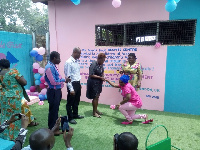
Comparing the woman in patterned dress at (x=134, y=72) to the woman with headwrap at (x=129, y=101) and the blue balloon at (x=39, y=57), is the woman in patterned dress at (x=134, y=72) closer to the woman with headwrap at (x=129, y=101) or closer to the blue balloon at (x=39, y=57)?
the woman with headwrap at (x=129, y=101)

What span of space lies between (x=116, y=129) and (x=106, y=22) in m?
3.21

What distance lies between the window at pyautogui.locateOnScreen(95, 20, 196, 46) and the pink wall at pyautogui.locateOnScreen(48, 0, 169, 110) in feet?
0.62

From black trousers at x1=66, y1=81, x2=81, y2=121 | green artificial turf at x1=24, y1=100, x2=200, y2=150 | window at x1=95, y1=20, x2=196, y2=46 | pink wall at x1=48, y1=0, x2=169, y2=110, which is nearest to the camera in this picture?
green artificial turf at x1=24, y1=100, x2=200, y2=150

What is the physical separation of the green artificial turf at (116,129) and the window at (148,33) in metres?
2.03

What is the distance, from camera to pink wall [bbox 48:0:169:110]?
4.80 metres

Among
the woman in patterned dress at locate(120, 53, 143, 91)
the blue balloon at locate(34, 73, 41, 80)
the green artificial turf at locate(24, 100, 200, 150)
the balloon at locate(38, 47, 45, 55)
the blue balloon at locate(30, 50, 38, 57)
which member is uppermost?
the balloon at locate(38, 47, 45, 55)

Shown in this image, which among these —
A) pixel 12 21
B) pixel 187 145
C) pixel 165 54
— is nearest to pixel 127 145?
pixel 187 145

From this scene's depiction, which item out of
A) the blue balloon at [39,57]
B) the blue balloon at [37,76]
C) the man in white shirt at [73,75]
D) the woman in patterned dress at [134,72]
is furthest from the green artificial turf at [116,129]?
the blue balloon at [39,57]

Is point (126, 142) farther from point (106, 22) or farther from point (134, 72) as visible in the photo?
point (106, 22)

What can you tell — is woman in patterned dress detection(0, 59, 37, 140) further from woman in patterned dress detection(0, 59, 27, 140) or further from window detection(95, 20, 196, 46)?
window detection(95, 20, 196, 46)

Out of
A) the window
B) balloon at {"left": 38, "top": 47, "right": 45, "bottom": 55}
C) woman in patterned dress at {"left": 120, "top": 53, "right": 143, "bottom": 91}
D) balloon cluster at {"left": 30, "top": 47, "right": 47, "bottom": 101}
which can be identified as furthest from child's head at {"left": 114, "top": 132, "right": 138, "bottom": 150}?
balloon at {"left": 38, "top": 47, "right": 45, "bottom": 55}

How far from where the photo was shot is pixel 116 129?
3717 millimetres

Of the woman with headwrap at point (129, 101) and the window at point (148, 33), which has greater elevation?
the window at point (148, 33)

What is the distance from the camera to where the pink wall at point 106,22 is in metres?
4.80
